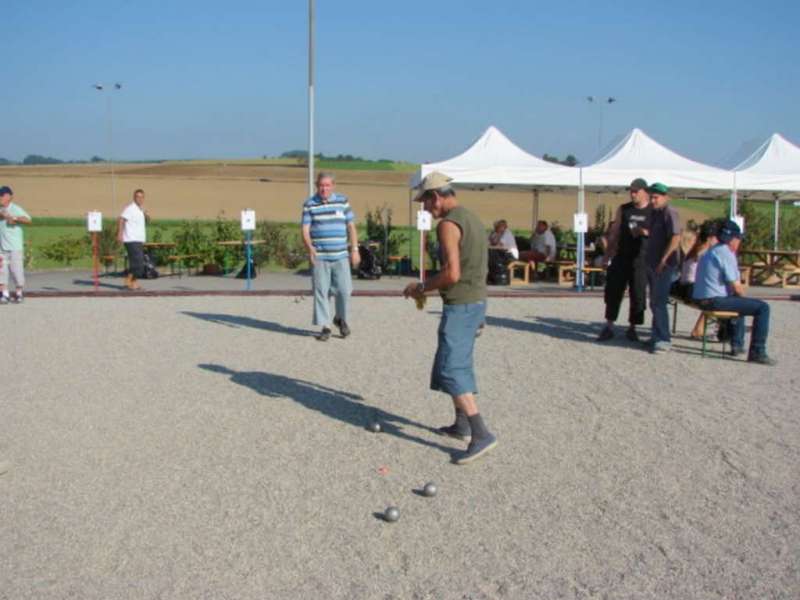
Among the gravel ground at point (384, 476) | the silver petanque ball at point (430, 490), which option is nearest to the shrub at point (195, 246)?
the gravel ground at point (384, 476)

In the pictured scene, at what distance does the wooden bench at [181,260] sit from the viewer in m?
19.0

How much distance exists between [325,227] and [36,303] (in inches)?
238

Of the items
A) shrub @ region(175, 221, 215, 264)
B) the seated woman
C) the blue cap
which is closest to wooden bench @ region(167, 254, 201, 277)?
shrub @ region(175, 221, 215, 264)

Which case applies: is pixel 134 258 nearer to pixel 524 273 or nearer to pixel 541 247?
pixel 524 273

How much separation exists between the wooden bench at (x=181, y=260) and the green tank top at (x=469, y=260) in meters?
14.0

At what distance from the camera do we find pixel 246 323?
11695mm

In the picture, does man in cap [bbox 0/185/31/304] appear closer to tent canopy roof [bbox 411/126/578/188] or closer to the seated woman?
tent canopy roof [bbox 411/126/578/188]

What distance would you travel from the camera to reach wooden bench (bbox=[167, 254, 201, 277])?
1903cm

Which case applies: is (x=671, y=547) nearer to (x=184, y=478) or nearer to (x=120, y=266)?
(x=184, y=478)

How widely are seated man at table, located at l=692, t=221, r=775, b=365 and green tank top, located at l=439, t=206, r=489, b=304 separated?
451 cm

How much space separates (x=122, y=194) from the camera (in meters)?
54.4

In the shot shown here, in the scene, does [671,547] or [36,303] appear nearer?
[671,547]

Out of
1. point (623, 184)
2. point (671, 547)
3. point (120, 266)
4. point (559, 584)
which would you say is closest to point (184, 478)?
point (559, 584)

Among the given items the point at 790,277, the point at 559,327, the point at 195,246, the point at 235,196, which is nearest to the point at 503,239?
the point at 790,277
